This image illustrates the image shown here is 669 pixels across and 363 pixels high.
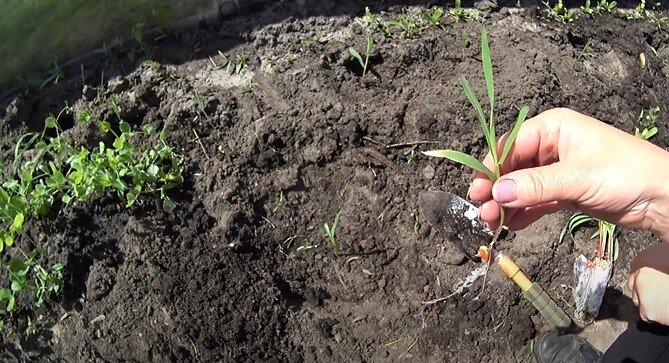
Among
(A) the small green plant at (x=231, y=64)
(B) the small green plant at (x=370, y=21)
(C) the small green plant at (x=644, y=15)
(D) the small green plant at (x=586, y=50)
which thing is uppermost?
(A) the small green plant at (x=231, y=64)

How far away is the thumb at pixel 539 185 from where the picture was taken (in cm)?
141

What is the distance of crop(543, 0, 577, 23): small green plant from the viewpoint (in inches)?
110

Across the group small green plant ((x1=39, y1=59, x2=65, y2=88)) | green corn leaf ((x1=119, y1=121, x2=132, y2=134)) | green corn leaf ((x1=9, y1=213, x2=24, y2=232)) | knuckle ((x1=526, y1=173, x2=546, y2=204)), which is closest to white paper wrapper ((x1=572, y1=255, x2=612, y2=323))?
knuckle ((x1=526, y1=173, x2=546, y2=204))

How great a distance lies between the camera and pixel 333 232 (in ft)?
7.54

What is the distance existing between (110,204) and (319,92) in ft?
3.01

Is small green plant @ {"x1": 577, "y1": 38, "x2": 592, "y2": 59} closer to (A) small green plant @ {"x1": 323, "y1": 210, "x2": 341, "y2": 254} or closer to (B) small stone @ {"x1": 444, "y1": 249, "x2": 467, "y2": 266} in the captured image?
(B) small stone @ {"x1": 444, "y1": 249, "x2": 467, "y2": 266}

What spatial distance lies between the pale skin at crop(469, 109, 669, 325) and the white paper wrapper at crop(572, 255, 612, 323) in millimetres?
450

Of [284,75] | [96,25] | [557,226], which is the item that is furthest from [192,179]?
[557,226]

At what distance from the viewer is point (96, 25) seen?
258 centimetres

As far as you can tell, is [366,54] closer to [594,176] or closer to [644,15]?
[594,176]

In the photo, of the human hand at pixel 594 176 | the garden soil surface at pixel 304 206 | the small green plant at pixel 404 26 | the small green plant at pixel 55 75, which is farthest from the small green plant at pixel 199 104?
the human hand at pixel 594 176

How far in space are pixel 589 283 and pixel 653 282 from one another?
474 mm

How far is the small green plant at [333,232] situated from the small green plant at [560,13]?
1392 mm

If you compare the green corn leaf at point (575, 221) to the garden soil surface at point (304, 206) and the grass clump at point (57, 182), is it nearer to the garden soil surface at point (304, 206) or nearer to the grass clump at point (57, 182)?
the garden soil surface at point (304, 206)
